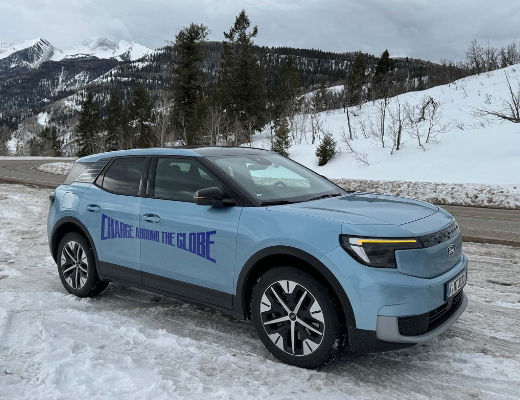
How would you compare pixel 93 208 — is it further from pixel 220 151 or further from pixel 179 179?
pixel 220 151

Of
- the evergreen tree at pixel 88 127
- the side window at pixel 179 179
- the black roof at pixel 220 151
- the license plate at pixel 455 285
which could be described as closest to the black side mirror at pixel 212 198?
the side window at pixel 179 179

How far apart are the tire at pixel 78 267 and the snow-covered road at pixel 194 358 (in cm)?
14

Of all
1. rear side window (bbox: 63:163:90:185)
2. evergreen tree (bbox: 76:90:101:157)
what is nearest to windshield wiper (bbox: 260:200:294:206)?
rear side window (bbox: 63:163:90:185)

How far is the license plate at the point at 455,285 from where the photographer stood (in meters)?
3.28

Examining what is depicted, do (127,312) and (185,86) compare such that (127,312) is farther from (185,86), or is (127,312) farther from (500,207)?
(185,86)

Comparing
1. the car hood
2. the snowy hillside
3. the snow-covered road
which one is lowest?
the snow-covered road

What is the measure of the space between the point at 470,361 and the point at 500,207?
45.1ft

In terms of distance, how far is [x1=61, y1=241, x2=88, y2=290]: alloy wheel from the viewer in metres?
5.01

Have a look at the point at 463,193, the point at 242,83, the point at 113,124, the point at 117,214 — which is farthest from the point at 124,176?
the point at 113,124

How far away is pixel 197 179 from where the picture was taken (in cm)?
407

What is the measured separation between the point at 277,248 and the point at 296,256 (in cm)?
17

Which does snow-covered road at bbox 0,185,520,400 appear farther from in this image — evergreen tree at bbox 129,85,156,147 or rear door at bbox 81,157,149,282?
evergreen tree at bbox 129,85,156,147

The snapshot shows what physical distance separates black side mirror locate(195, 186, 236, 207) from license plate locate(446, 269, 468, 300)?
5.78ft

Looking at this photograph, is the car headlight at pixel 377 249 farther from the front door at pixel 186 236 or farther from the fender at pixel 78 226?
the fender at pixel 78 226
